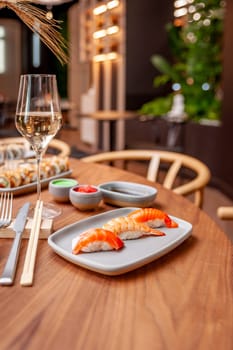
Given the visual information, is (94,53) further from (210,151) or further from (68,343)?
(68,343)

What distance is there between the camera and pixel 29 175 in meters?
1.27

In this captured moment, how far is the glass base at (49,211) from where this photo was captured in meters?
Result: 0.99

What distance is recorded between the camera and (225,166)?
4848 mm

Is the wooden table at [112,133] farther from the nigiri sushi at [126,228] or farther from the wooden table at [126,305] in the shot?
the wooden table at [126,305]

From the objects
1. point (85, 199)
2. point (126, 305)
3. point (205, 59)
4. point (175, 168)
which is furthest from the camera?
point (205, 59)

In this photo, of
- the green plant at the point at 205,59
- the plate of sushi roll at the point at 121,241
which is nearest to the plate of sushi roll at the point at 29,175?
the plate of sushi roll at the point at 121,241

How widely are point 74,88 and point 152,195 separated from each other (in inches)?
439

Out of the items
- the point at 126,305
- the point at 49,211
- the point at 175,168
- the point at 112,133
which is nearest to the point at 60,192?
the point at 49,211

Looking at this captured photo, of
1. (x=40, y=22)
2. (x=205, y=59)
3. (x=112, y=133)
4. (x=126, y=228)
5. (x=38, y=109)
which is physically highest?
(x=205, y=59)

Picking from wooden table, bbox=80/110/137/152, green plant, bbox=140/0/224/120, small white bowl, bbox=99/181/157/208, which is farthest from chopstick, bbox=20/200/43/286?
green plant, bbox=140/0/224/120

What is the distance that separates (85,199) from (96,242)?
278 millimetres

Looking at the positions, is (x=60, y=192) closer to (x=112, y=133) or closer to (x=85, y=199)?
(x=85, y=199)

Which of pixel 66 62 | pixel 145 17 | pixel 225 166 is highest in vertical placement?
pixel 145 17

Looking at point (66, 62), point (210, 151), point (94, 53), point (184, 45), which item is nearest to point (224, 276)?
point (66, 62)
